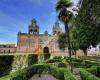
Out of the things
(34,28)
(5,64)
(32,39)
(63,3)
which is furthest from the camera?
(32,39)

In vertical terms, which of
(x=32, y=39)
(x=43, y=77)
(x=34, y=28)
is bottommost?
(x=43, y=77)

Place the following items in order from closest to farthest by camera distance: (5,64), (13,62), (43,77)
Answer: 1. (43,77)
2. (5,64)
3. (13,62)

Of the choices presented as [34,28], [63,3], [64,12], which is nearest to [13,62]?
[64,12]

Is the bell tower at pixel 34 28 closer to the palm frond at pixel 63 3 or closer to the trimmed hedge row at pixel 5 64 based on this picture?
the trimmed hedge row at pixel 5 64

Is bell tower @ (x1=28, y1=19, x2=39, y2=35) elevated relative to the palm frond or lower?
elevated

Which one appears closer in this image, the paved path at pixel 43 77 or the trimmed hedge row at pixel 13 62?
the paved path at pixel 43 77

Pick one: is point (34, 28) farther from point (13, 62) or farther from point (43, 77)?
point (43, 77)

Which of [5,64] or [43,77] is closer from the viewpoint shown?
[43,77]

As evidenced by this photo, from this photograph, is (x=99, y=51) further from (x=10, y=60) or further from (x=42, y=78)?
(x=42, y=78)

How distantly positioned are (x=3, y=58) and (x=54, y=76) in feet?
55.7

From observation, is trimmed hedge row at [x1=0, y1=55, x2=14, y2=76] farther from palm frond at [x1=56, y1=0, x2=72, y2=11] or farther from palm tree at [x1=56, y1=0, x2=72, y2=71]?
palm frond at [x1=56, y1=0, x2=72, y2=11]

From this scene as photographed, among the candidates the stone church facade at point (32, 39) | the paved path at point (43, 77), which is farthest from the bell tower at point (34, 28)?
the paved path at point (43, 77)

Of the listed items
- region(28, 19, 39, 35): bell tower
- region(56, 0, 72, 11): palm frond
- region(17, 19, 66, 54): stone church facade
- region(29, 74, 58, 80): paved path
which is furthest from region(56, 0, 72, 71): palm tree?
region(28, 19, 39, 35): bell tower

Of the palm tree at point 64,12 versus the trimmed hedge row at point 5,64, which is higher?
the palm tree at point 64,12
